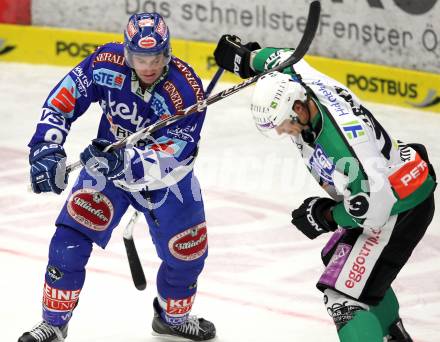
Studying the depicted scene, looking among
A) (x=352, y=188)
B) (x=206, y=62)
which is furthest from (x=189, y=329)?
(x=206, y=62)

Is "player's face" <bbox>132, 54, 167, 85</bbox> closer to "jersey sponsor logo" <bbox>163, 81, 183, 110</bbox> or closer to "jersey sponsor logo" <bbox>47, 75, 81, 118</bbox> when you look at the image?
"jersey sponsor logo" <bbox>163, 81, 183, 110</bbox>

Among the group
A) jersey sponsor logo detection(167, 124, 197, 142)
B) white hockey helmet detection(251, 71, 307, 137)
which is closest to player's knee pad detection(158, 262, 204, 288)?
jersey sponsor logo detection(167, 124, 197, 142)

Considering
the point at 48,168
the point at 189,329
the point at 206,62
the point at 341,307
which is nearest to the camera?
the point at 341,307

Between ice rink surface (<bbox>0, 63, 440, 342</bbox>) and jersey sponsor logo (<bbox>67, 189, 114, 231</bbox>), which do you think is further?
ice rink surface (<bbox>0, 63, 440, 342</bbox>)

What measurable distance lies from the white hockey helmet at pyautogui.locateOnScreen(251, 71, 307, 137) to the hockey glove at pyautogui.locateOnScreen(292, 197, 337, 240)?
17.1 inches

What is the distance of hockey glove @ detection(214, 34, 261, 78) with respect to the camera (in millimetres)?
5348

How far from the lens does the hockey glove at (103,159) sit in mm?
4852

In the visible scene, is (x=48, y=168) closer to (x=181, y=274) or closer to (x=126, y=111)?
(x=126, y=111)

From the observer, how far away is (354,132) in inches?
177

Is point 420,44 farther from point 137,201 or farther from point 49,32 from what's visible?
point 137,201

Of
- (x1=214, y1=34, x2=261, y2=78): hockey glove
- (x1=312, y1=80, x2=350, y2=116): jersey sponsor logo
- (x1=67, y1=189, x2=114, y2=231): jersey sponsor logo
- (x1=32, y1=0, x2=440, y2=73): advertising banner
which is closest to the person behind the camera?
(x1=312, y1=80, x2=350, y2=116): jersey sponsor logo

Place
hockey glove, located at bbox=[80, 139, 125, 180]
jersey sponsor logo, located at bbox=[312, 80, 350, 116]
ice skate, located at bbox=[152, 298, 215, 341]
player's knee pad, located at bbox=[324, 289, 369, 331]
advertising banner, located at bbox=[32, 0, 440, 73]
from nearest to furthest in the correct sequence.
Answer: jersey sponsor logo, located at bbox=[312, 80, 350, 116] < player's knee pad, located at bbox=[324, 289, 369, 331] < hockey glove, located at bbox=[80, 139, 125, 180] < ice skate, located at bbox=[152, 298, 215, 341] < advertising banner, located at bbox=[32, 0, 440, 73]

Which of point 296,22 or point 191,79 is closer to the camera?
point 191,79

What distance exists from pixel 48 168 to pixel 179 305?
3.31 ft
